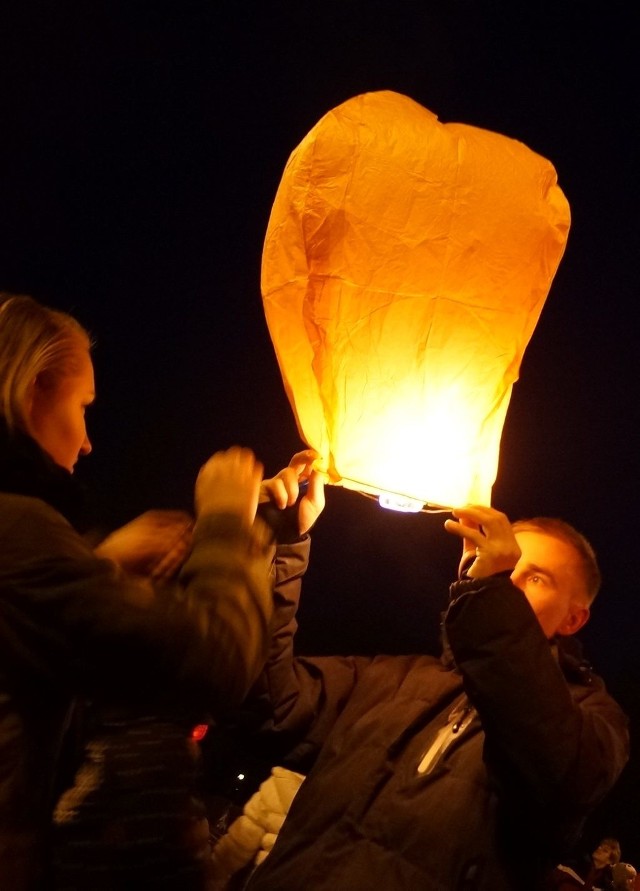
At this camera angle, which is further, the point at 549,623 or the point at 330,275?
the point at 549,623

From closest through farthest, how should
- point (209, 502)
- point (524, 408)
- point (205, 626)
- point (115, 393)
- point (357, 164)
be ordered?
point (205, 626)
point (209, 502)
point (357, 164)
point (524, 408)
point (115, 393)

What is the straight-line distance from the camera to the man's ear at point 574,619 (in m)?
2.07

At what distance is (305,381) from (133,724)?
817mm

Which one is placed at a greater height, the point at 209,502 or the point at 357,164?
the point at 357,164

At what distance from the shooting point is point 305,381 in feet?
6.02

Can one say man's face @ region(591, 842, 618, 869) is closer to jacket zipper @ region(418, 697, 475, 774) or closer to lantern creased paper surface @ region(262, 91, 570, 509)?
jacket zipper @ region(418, 697, 475, 774)

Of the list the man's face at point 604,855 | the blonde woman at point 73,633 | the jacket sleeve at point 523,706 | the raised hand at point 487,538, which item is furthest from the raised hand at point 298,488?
the man's face at point 604,855

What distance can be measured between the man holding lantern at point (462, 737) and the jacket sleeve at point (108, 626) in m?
0.81

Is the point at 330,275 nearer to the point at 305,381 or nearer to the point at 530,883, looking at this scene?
the point at 305,381

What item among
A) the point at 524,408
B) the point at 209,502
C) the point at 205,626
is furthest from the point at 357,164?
the point at 524,408

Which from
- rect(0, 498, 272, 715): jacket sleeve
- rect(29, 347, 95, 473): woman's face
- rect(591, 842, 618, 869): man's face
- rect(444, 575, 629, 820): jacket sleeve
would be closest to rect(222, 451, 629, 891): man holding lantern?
rect(444, 575, 629, 820): jacket sleeve

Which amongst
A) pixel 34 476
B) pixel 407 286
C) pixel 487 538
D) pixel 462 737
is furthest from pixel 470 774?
pixel 34 476

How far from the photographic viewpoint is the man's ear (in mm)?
2072

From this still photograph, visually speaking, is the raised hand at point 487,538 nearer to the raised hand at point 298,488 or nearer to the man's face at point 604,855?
the raised hand at point 298,488
